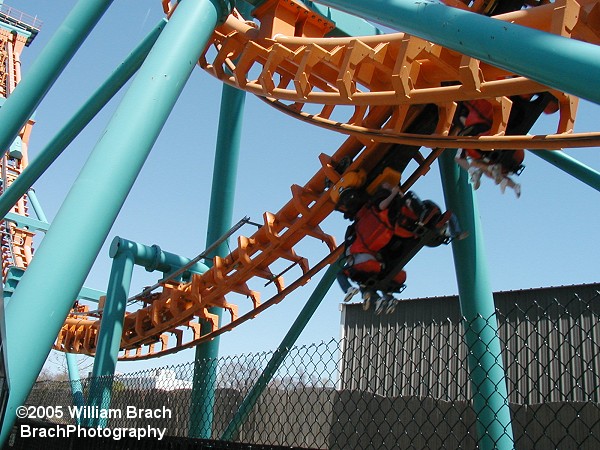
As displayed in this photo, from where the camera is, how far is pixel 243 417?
6500 mm

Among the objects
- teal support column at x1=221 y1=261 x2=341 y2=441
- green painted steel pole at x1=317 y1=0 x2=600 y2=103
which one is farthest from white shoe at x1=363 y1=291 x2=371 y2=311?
green painted steel pole at x1=317 y1=0 x2=600 y2=103

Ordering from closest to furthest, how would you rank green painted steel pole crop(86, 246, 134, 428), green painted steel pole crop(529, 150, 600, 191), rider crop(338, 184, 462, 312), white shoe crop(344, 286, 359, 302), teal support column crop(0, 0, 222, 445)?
teal support column crop(0, 0, 222, 445)
green painted steel pole crop(529, 150, 600, 191)
rider crop(338, 184, 462, 312)
white shoe crop(344, 286, 359, 302)
green painted steel pole crop(86, 246, 134, 428)

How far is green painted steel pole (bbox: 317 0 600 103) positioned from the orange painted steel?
2.26 ft

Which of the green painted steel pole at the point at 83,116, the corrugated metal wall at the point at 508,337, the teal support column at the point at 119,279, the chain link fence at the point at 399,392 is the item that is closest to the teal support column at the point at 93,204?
the chain link fence at the point at 399,392

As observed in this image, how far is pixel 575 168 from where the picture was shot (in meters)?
4.71

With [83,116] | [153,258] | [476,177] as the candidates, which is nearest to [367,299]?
[476,177]

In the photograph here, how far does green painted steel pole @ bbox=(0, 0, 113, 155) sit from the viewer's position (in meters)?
4.30

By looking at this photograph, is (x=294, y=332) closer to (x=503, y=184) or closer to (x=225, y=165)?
(x=225, y=165)

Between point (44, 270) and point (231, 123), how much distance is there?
4288mm

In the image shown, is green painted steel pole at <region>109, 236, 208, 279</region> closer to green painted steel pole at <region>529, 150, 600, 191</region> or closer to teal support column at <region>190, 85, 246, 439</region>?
teal support column at <region>190, 85, 246, 439</region>

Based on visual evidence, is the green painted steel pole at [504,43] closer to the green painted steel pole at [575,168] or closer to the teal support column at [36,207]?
the green painted steel pole at [575,168]

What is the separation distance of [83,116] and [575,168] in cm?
378

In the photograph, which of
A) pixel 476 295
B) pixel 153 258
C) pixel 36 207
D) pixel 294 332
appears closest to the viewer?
pixel 476 295

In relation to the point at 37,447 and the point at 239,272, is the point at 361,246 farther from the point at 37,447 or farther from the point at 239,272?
the point at 37,447
